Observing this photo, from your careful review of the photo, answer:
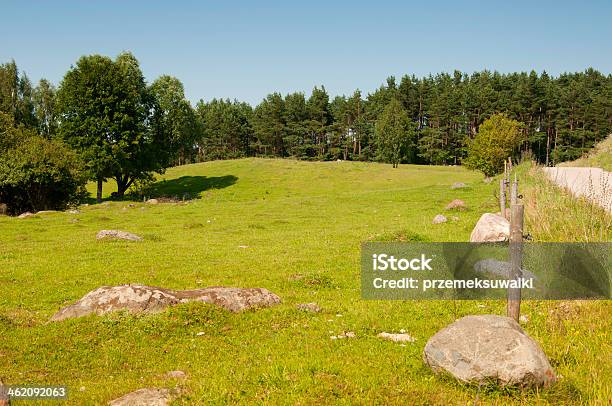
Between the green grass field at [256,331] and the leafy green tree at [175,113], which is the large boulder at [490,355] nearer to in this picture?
the green grass field at [256,331]

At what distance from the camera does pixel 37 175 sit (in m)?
51.6

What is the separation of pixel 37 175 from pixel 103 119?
50.7 ft

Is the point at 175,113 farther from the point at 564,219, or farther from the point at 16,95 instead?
the point at 564,219

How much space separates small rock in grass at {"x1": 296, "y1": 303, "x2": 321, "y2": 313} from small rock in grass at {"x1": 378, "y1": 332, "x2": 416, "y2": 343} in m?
2.92

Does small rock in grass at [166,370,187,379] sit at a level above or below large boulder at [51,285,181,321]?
below

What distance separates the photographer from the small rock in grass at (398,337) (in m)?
11.0

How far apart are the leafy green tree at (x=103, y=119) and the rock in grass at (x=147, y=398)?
59542 mm

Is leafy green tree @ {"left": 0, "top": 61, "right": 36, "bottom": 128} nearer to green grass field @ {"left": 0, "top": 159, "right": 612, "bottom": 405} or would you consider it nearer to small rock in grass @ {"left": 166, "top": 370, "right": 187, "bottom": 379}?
green grass field @ {"left": 0, "top": 159, "right": 612, "bottom": 405}

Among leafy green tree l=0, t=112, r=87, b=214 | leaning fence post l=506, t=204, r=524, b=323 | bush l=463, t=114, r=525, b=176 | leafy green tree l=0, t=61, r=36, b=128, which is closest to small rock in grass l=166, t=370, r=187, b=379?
leaning fence post l=506, t=204, r=524, b=323

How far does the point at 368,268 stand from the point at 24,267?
53.7 feet

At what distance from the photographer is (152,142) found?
7212cm

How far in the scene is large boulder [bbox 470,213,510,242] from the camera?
68.7 ft

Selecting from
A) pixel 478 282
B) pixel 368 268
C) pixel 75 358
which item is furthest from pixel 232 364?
pixel 368 268

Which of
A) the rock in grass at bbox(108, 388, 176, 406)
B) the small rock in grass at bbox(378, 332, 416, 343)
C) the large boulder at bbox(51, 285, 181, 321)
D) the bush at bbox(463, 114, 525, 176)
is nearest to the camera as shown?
the rock in grass at bbox(108, 388, 176, 406)
